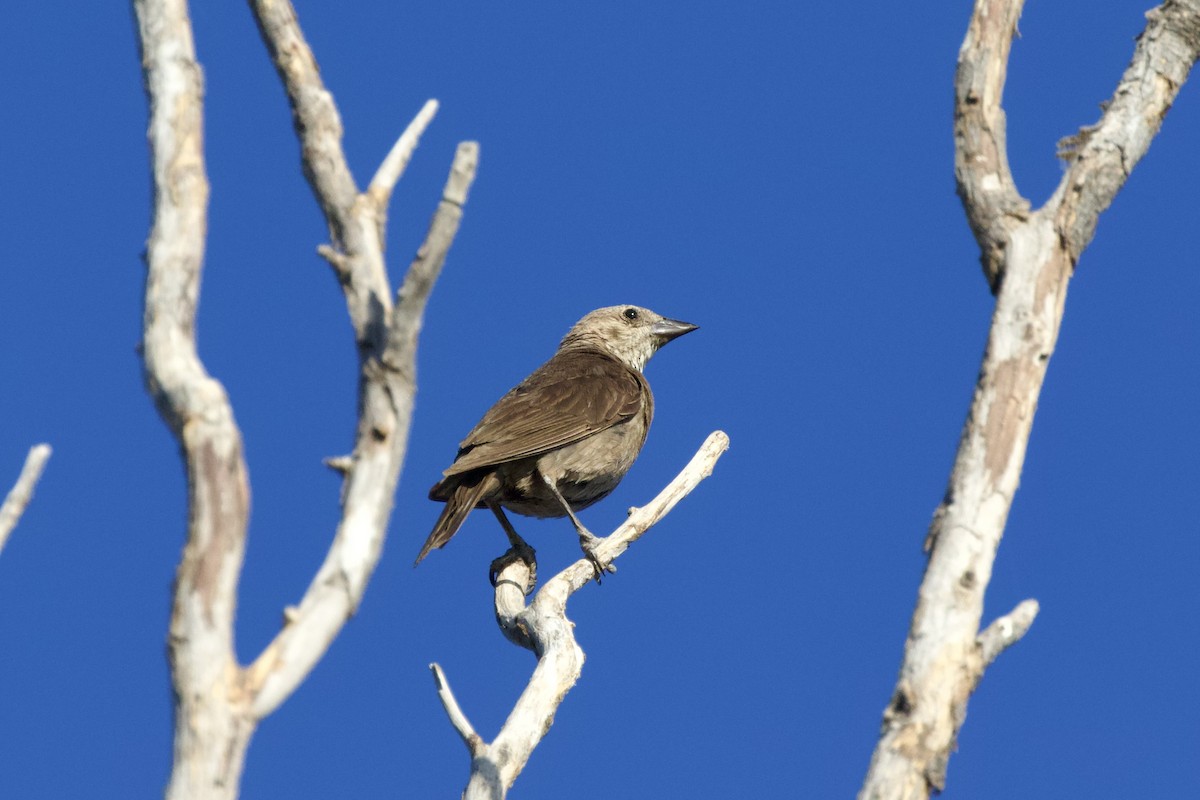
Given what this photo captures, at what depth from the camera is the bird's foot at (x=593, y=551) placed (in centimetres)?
709

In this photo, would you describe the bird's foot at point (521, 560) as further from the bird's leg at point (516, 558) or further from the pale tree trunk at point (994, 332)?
the pale tree trunk at point (994, 332)

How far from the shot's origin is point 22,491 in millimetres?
3652

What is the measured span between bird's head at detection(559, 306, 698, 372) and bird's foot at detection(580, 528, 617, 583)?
2608 mm

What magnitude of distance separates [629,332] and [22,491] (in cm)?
654

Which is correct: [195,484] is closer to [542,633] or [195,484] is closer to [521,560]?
[542,633]

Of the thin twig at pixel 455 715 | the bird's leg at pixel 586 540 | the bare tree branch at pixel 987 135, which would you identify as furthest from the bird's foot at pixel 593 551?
the bare tree branch at pixel 987 135

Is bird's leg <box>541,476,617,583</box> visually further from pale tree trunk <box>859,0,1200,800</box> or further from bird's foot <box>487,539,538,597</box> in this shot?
pale tree trunk <box>859,0,1200,800</box>

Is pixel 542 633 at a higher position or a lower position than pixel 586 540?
lower

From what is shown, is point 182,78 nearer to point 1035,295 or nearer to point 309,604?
point 309,604

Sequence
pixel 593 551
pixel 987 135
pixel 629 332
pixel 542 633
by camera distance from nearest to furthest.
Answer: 1. pixel 987 135
2. pixel 542 633
3. pixel 593 551
4. pixel 629 332

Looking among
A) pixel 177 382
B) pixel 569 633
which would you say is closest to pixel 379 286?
pixel 177 382

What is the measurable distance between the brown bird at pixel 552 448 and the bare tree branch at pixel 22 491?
127 inches

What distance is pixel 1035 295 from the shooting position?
4.17 metres

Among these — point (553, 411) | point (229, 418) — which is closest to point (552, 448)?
point (553, 411)
